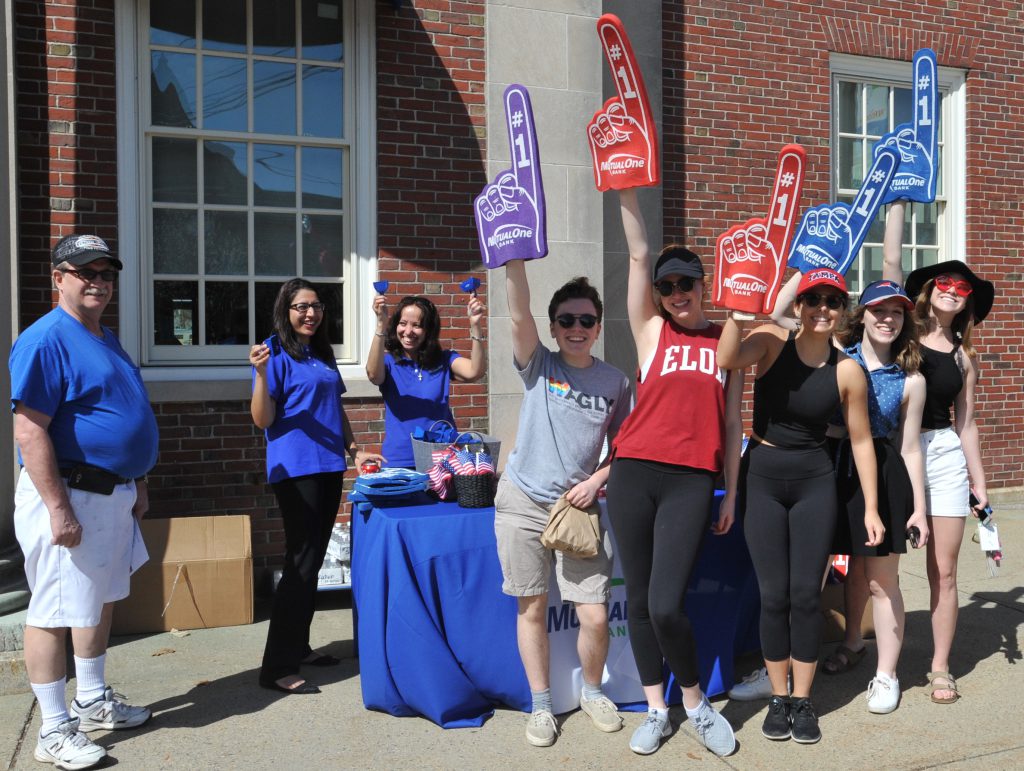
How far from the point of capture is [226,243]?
6.33m

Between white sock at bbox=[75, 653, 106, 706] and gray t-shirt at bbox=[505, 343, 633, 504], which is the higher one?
gray t-shirt at bbox=[505, 343, 633, 504]

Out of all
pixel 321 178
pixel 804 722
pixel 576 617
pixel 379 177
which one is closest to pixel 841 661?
pixel 804 722

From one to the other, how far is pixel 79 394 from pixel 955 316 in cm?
377

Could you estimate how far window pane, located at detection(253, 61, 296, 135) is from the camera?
20.8 ft

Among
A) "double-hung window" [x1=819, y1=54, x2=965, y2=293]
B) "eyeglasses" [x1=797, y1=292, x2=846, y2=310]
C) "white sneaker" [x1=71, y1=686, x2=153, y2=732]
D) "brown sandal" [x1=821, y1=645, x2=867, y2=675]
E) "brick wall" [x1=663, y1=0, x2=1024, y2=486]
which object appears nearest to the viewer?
"eyeglasses" [x1=797, y1=292, x2=846, y2=310]

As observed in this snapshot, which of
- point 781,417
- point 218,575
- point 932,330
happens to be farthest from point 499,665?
point 932,330

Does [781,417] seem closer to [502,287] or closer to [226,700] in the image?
[226,700]

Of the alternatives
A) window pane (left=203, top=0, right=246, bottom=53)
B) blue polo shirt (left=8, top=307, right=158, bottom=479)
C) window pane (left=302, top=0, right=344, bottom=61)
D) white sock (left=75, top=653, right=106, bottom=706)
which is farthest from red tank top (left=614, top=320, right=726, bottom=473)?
window pane (left=203, top=0, right=246, bottom=53)

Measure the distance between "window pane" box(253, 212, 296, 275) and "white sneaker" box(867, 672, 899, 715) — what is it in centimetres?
446

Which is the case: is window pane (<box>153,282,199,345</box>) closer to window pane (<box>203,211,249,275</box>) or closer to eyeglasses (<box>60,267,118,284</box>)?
window pane (<box>203,211,249,275</box>)

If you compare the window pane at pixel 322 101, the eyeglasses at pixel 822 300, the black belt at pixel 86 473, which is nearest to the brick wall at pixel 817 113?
the window pane at pixel 322 101

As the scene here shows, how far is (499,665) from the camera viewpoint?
3982 millimetres

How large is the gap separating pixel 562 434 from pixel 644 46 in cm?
480

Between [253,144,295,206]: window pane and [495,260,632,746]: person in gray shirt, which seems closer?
[495,260,632,746]: person in gray shirt
